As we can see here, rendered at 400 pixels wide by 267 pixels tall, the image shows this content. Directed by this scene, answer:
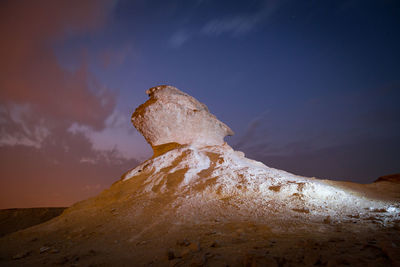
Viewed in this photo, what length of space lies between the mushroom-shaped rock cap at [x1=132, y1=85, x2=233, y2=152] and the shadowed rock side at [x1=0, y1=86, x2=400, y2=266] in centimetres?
218

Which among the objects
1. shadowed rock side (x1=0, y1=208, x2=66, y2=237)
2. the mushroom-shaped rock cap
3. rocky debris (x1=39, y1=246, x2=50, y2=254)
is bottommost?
rocky debris (x1=39, y1=246, x2=50, y2=254)

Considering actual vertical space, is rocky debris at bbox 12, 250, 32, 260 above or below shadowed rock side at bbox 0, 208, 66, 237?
below

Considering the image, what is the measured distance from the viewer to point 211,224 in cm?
409

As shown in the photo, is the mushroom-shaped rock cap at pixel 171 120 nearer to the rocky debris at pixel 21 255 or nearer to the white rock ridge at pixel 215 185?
the white rock ridge at pixel 215 185

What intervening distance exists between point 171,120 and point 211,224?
695 centimetres

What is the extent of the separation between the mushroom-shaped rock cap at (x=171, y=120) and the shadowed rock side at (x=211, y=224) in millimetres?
2182

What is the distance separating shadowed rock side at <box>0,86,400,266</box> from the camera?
2.54m

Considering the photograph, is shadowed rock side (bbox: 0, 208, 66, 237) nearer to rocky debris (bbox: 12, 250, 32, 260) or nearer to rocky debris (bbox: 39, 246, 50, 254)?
rocky debris (bbox: 12, 250, 32, 260)

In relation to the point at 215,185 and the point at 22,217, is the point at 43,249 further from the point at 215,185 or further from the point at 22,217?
the point at 22,217

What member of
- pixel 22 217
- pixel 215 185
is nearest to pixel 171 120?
pixel 215 185

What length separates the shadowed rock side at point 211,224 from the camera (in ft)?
8.32

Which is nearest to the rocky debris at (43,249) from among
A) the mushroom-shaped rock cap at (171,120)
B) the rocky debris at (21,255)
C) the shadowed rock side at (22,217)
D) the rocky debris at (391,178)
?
the rocky debris at (21,255)

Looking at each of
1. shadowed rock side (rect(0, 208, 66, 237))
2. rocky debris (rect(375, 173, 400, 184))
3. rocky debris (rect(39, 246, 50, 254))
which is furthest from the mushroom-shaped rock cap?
rocky debris (rect(375, 173, 400, 184))

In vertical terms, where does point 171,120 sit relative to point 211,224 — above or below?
above
